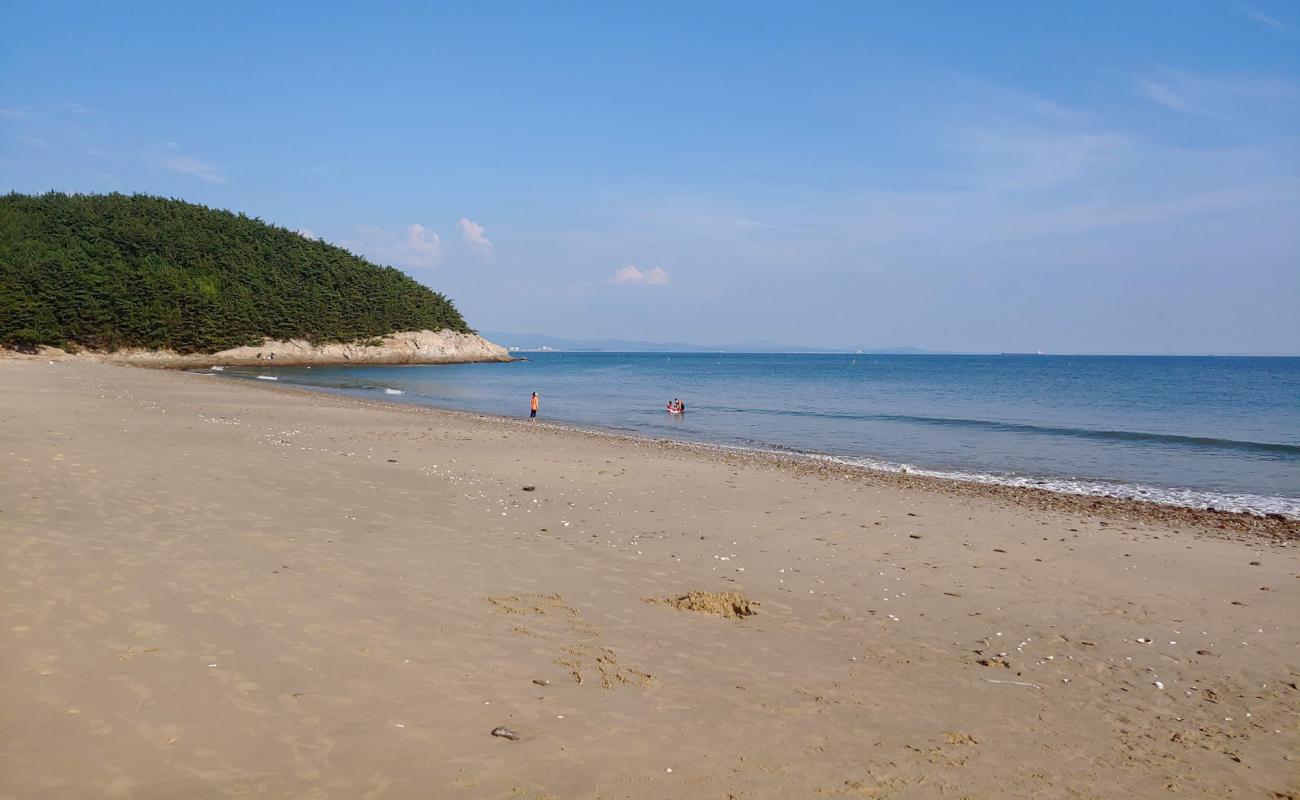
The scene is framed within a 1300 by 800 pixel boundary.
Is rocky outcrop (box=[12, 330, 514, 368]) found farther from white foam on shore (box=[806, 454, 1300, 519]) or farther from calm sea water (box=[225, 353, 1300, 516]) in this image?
white foam on shore (box=[806, 454, 1300, 519])

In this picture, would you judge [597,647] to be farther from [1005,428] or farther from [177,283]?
[177,283]

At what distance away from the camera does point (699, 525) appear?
12203mm

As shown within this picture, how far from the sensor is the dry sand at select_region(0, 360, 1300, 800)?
15.2 feet

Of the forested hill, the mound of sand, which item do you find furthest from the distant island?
the mound of sand

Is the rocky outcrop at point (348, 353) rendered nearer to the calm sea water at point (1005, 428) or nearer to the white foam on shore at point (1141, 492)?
the calm sea water at point (1005, 428)

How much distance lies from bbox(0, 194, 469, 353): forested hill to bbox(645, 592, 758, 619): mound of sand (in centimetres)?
8331

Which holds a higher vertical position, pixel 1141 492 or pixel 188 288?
pixel 188 288

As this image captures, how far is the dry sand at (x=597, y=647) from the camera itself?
4637mm

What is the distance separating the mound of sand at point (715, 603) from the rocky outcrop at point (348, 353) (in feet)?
256

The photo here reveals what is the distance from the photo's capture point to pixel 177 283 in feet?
291

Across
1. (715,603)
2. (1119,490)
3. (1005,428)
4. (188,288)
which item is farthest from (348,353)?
(715,603)

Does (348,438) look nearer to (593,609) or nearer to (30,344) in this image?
(593,609)

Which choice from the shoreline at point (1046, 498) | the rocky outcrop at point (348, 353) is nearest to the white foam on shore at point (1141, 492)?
the shoreline at point (1046, 498)

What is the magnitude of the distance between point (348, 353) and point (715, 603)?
4001 inches
